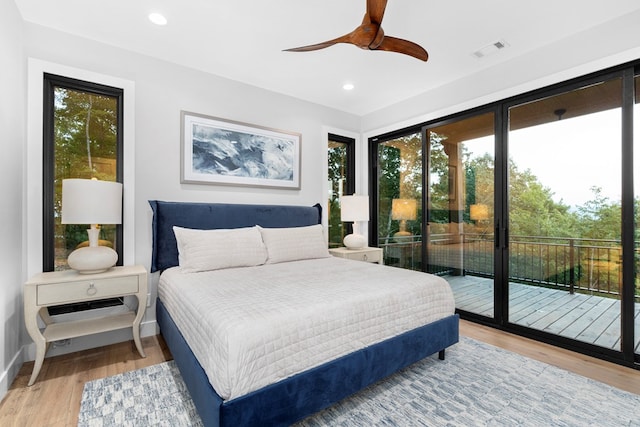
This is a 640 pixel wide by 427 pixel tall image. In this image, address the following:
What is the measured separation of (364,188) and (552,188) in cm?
240

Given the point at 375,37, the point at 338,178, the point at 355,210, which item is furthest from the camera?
Answer: the point at 338,178

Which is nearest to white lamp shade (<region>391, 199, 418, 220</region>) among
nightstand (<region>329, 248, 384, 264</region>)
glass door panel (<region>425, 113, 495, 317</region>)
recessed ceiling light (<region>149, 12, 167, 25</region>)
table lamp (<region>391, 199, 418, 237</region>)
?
table lamp (<region>391, 199, 418, 237</region>)

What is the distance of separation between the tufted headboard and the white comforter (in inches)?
13.3

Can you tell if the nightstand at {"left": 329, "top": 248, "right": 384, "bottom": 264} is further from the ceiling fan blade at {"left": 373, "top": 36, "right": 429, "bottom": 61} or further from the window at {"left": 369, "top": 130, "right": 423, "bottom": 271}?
the ceiling fan blade at {"left": 373, "top": 36, "right": 429, "bottom": 61}

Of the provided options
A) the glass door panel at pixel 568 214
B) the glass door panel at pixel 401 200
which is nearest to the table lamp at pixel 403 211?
the glass door panel at pixel 401 200

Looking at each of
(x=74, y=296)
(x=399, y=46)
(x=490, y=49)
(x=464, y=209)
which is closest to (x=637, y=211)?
(x=464, y=209)

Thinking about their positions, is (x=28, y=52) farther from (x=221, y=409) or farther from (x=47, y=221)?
(x=221, y=409)

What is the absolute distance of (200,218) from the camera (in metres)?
3.03

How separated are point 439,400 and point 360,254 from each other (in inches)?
85.2

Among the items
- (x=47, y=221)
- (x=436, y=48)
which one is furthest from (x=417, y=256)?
(x=47, y=221)

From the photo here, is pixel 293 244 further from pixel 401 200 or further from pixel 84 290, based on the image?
pixel 401 200

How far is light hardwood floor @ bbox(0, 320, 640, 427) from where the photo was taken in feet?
5.73

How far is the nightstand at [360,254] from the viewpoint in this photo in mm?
3866

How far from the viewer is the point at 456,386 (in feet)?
6.59
